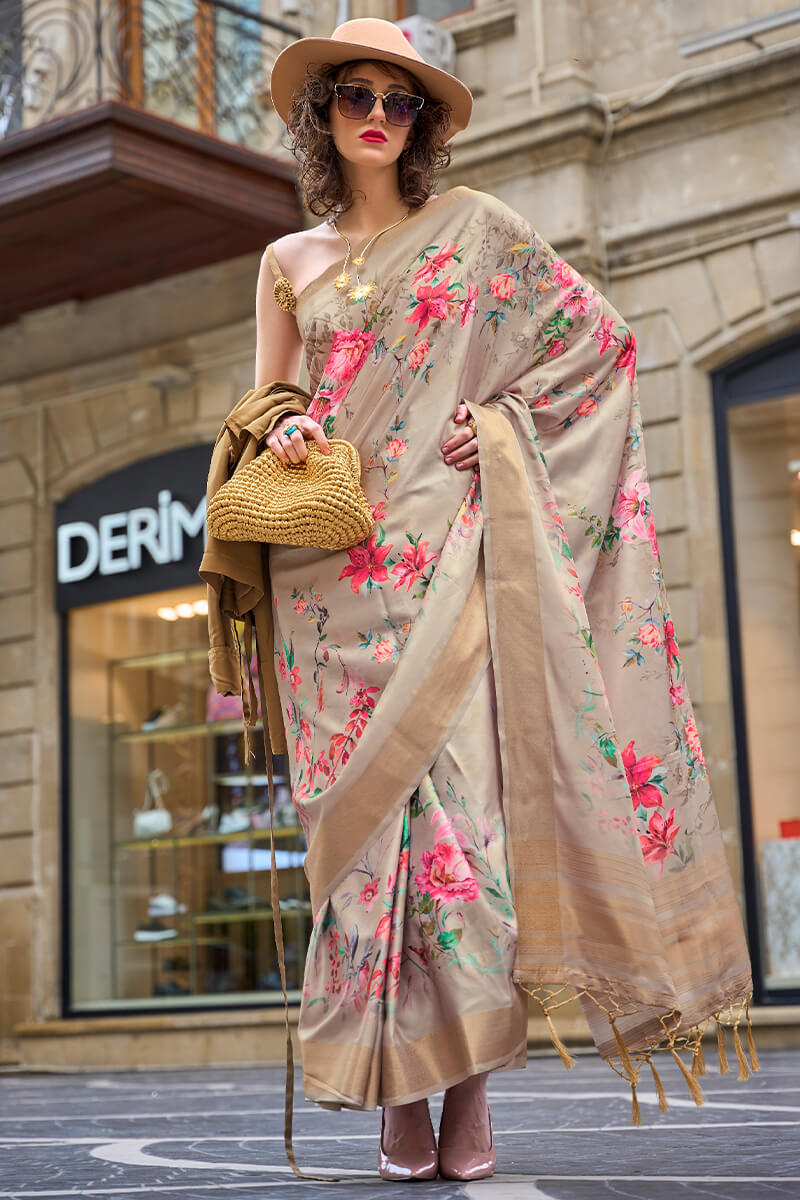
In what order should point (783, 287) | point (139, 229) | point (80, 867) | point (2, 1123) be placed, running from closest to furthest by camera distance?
1. point (2, 1123)
2. point (783, 287)
3. point (139, 229)
4. point (80, 867)

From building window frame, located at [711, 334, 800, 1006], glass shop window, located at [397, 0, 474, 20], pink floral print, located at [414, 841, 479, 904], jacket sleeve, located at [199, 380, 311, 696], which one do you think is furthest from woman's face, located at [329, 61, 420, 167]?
glass shop window, located at [397, 0, 474, 20]

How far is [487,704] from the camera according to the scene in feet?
10.1

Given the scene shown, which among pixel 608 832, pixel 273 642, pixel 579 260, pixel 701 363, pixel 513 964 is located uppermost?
pixel 579 260

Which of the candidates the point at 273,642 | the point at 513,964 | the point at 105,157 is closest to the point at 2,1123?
the point at 273,642

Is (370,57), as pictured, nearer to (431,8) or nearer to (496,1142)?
(496,1142)

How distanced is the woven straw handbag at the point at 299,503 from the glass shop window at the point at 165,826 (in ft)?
23.3

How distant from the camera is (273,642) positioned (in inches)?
134

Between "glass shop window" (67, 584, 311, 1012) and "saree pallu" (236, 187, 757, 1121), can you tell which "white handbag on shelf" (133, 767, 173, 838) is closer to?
"glass shop window" (67, 584, 311, 1012)

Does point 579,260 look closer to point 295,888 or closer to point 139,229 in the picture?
point 139,229

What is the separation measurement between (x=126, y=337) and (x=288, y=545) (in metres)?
8.44

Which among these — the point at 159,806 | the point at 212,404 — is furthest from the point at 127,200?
the point at 159,806

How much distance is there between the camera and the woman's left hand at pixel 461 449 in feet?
10.6

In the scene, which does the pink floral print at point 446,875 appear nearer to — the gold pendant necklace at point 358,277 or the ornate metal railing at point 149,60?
the gold pendant necklace at point 358,277

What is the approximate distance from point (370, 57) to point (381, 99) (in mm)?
89
